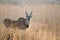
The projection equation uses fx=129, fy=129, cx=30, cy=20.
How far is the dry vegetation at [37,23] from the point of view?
1722mm

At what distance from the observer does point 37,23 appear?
1.74 metres

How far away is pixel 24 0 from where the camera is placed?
178cm

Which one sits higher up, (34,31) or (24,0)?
(24,0)

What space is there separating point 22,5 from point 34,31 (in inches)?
15.6

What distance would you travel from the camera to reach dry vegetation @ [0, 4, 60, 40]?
1.72m

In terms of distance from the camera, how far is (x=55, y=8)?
1752 millimetres

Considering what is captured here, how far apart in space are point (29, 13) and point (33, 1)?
0.18 metres

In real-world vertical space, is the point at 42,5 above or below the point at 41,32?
above

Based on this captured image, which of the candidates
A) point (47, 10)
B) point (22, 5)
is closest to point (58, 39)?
point (47, 10)

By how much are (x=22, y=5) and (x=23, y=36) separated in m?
0.43

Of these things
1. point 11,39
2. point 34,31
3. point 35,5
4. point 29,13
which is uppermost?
point 35,5

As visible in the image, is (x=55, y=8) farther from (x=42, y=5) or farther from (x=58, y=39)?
(x=58, y=39)

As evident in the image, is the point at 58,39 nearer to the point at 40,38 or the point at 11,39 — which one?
the point at 40,38

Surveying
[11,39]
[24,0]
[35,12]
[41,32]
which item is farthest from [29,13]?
[11,39]
